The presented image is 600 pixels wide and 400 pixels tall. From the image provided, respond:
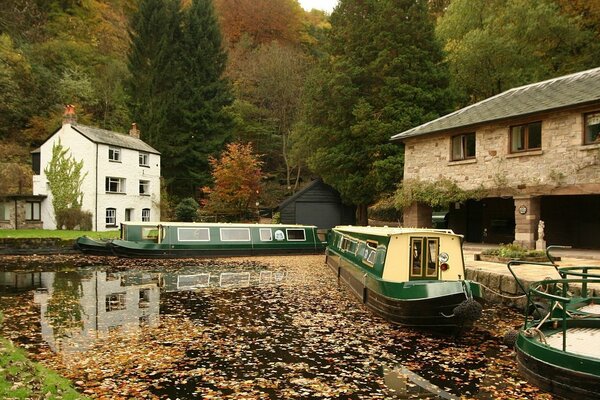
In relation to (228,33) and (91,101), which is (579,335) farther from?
(228,33)

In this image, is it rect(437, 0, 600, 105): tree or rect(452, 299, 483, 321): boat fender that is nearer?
rect(452, 299, 483, 321): boat fender

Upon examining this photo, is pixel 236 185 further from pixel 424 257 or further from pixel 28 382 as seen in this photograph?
pixel 28 382

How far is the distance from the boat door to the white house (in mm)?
28040

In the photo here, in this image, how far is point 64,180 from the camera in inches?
1309

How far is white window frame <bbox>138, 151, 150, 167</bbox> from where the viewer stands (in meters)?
38.1

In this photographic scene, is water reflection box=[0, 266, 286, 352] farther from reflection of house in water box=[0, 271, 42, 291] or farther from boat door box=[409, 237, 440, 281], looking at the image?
boat door box=[409, 237, 440, 281]

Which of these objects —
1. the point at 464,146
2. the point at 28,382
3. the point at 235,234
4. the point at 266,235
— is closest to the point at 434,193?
the point at 464,146

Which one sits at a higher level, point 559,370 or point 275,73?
point 275,73

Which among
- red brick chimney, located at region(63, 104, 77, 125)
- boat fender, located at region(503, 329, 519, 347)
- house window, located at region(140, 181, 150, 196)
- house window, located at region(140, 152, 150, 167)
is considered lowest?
boat fender, located at region(503, 329, 519, 347)

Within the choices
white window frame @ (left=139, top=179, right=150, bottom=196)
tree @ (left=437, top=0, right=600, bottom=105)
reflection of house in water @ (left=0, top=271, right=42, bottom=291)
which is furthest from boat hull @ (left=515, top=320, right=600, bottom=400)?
white window frame @ (left=139, top=179, right=150, bottom=196)

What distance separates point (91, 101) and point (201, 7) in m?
15.2

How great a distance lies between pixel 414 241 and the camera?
37.5 feet

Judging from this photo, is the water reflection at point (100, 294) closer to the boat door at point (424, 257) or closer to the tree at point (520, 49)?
the boat door at point (424, 257)

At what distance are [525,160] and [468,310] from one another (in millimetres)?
12123
